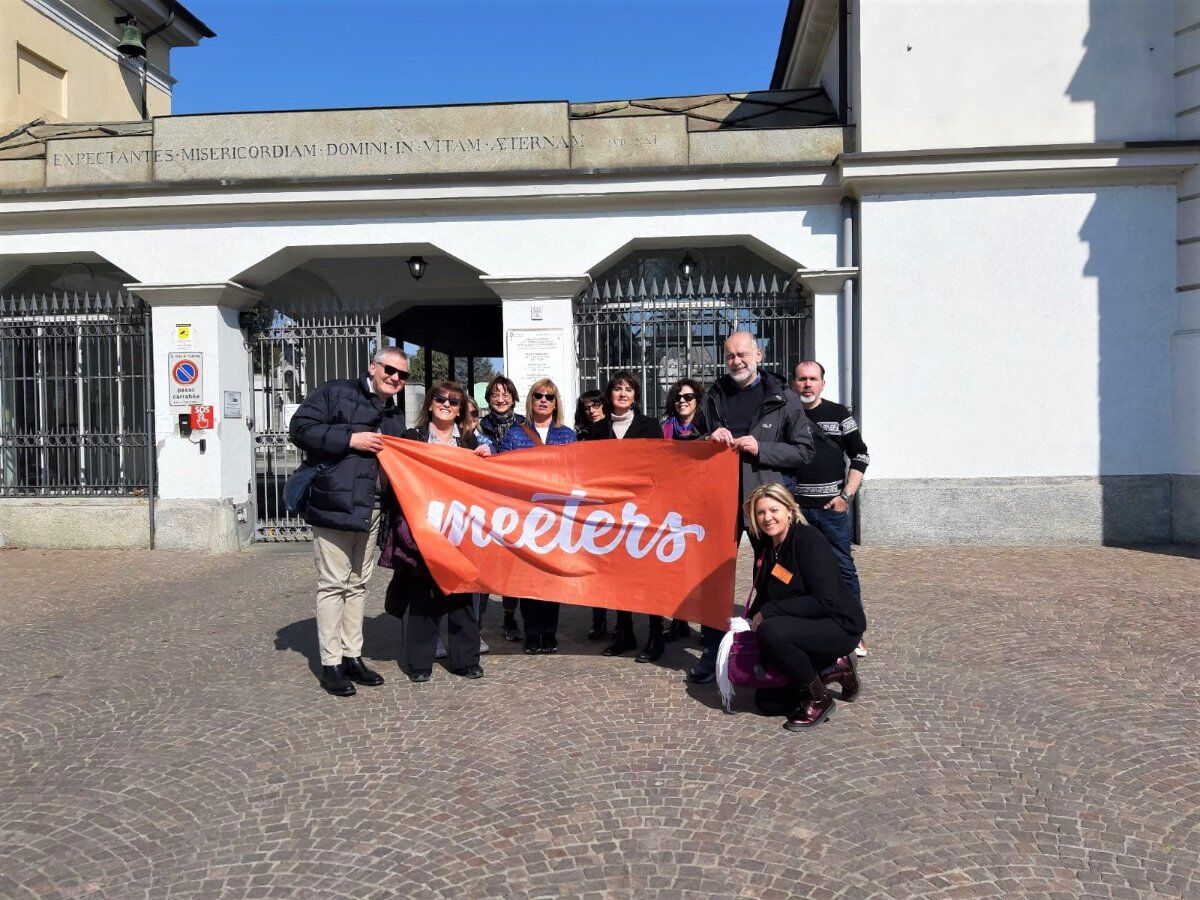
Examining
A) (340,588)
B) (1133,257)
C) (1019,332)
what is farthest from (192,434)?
(1133,257)

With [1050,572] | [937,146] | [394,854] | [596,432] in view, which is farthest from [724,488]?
[937,146]

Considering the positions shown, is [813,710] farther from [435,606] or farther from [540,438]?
[540,438]

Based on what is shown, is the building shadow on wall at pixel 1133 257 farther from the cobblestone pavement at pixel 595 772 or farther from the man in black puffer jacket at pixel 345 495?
the man in black puffer jacket at pixel 345 495

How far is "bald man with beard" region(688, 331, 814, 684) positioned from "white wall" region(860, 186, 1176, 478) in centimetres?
480

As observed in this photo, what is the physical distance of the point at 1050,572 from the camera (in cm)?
787

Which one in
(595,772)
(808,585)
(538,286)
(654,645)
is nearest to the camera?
(595,772)

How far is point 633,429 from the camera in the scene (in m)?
5.61

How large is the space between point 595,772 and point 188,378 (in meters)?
8.07

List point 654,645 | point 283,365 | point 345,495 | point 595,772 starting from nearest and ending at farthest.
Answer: point 595,772 < point 345,495 < point 654,645 < point 283,365

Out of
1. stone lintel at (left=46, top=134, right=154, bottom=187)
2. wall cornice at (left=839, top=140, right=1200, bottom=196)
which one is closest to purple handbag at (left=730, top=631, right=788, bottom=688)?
wall cornice at (left=839, top=140, right=1200, bottom=196)

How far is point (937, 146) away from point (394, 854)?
30.3ft

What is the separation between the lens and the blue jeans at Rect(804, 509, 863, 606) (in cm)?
523

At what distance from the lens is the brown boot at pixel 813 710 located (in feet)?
13.8

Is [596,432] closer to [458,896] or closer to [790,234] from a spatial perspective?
[458,896]
